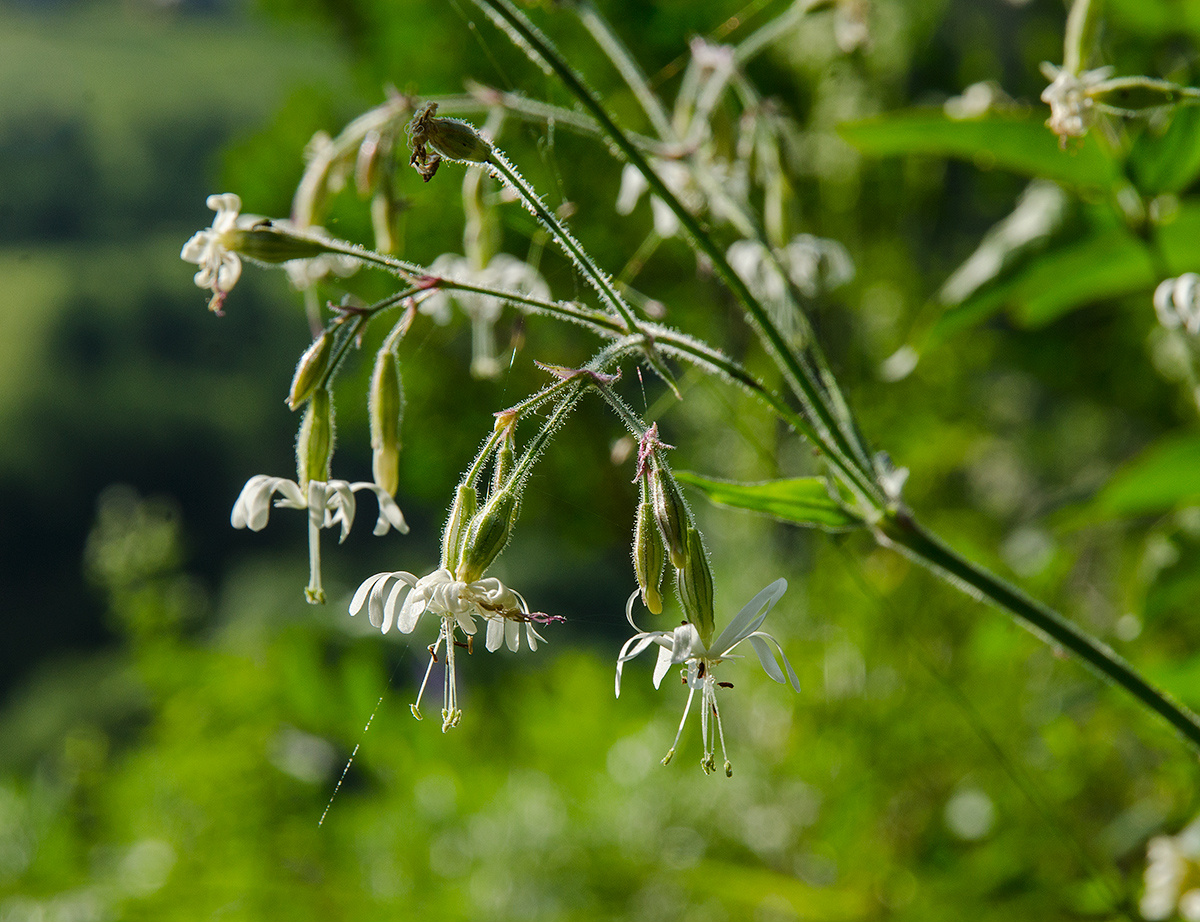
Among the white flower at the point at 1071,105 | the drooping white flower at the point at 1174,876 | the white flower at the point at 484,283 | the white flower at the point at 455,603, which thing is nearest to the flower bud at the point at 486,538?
the white flower at the point at 455,603

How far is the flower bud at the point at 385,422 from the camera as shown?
0.33m

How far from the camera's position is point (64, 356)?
147 cm

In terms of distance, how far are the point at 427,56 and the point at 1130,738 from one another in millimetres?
919

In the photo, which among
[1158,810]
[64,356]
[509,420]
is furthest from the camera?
[64,356]

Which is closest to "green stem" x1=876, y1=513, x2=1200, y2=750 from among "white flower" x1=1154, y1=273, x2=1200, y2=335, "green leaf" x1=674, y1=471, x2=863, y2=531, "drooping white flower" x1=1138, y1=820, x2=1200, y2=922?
"green leaf" x1=674, y1=471, x2=863, y2=531

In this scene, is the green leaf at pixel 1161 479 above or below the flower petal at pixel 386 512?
below

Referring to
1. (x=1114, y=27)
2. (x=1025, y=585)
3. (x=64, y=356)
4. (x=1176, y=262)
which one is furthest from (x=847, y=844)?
(x=64, y=356)

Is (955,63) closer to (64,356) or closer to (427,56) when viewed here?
(427,56)

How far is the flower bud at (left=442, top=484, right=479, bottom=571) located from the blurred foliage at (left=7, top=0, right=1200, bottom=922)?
0.08m

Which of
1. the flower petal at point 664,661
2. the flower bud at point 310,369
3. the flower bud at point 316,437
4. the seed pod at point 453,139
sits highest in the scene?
the seed pod at point 453,139

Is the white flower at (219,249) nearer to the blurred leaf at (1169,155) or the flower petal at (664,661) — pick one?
the flower petal at (664,661)

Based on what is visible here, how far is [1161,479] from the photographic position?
45cm

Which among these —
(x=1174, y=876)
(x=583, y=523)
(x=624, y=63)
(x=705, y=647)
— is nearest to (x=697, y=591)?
(x=705, y=647)

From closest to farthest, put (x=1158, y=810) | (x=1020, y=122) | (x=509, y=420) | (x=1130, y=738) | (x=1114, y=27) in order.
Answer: (x=509, y=420) → (x=1020, y=122) → (x=1158, y=810) → (x=1130, y=738) → (x=1114, y=27)
